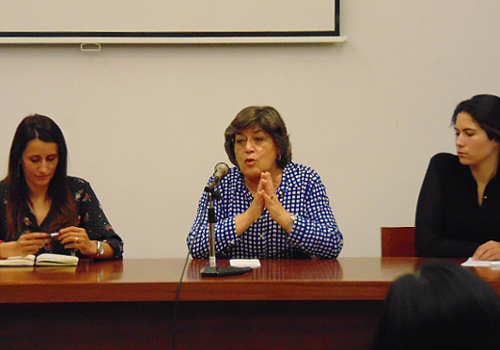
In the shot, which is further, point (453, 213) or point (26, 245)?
point (453, 213)

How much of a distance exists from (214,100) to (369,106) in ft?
2.77

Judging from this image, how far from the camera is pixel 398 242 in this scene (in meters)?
2.70

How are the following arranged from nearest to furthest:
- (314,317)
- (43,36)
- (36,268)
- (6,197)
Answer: (314,317) < (36,268) < (6,197) < (43,36)

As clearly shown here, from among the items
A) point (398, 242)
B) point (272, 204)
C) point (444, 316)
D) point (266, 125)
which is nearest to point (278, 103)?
point (266, 125)

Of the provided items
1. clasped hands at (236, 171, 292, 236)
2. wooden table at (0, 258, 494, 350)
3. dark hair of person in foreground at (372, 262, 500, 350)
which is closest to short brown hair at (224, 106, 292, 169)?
clasped hands at (236, 171, 292, 236)

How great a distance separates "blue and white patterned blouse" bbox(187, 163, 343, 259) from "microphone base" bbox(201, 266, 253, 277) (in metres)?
0.32

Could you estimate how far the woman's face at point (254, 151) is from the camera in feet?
8.24

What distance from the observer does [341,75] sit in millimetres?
3449

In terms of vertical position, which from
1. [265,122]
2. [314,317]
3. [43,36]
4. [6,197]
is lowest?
[314,317]

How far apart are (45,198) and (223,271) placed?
923 mm

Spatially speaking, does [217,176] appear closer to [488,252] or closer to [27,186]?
[27,186]

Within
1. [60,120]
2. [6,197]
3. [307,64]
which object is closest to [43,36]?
[60,120]

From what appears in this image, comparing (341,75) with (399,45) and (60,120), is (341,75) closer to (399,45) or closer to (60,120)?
(399,45)

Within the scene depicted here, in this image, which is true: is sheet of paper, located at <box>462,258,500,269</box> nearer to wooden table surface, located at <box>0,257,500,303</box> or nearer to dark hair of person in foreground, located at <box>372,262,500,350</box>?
wooden table surface, located at <box>0,257,500,303</box>
